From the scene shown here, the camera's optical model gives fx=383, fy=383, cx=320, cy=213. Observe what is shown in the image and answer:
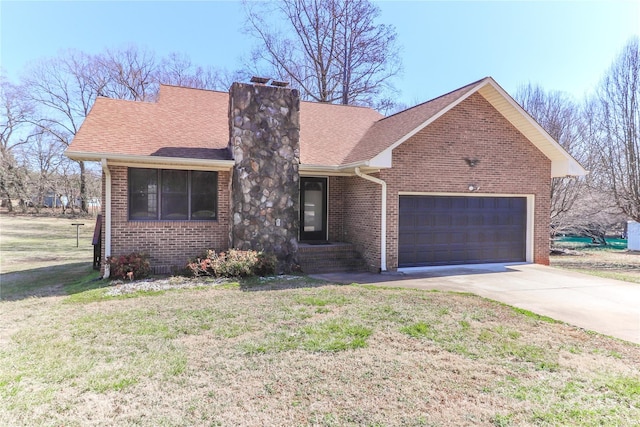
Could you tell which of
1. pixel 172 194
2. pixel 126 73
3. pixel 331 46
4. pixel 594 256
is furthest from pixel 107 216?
pixel 126 73

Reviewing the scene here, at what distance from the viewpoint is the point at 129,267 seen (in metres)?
8.76

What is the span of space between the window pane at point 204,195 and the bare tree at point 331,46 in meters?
15.1

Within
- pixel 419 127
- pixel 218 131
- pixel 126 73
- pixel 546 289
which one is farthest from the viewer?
pixel 126 73

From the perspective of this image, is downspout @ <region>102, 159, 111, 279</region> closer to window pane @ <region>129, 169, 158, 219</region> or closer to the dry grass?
window pane @ <region>129, 169, 158, 219</region>

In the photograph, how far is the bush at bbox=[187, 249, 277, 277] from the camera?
8992 mm

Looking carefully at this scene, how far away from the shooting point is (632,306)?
6848 mm

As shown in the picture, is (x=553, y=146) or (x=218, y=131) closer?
(x=553, y=146)

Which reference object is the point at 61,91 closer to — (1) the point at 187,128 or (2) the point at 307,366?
(1) the point at 187,128

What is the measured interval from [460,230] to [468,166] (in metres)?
1.86

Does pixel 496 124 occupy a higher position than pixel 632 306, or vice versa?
pixel 496 124

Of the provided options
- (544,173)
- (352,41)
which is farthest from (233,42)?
(544,173)

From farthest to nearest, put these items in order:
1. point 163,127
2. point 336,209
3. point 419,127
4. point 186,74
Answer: point 186,74, point 336,209, point 163,127, point 419,127

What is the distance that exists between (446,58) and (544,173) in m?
9.74

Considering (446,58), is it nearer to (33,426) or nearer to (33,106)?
(33,426)
